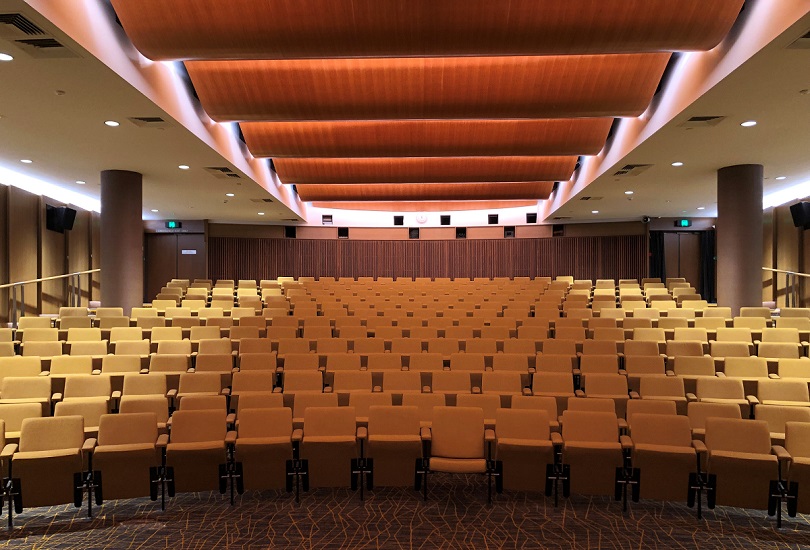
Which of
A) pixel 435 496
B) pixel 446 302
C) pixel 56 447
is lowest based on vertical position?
pixel 435 496

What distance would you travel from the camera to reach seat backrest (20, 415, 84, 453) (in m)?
4.86

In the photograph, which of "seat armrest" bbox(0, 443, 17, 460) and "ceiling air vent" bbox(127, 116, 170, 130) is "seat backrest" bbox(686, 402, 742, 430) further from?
"ceiling air vent" bbox(127, 116, 170, 130)

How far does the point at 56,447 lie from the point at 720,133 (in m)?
9.26

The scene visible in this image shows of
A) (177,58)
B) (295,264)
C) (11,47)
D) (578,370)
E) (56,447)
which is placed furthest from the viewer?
(295,264)

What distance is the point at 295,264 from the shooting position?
21219 millimetres

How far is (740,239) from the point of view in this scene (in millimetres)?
10430

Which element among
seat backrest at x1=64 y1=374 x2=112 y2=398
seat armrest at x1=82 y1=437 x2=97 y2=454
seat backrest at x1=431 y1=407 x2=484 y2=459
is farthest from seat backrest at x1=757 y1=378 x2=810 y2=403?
seat backrest at x1=64 y1=374 x2=112 y2=398

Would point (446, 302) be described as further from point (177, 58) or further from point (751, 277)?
point (177, 58)

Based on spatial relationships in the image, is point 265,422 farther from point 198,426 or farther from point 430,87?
point 430,87

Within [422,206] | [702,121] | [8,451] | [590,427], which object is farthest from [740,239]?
[422,206]

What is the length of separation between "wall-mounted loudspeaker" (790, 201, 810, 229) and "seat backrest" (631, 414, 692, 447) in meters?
10.5

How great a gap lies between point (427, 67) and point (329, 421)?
17.1ft

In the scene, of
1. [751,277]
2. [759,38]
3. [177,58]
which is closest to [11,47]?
[177,58]

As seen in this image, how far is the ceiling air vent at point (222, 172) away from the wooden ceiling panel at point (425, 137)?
2.20 feet
